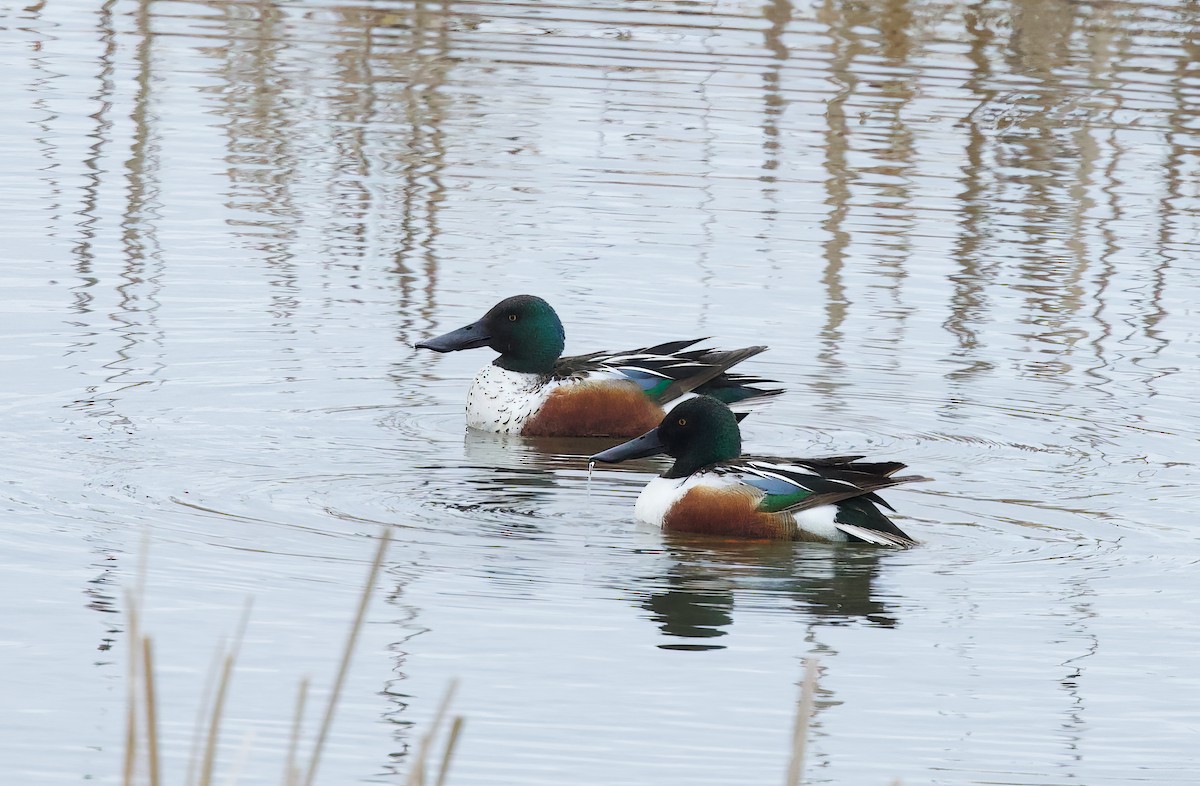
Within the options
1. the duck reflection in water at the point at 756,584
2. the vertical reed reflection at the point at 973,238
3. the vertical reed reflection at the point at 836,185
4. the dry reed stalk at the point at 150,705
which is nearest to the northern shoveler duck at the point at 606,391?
the vertical reed reflection at the point at 836,185

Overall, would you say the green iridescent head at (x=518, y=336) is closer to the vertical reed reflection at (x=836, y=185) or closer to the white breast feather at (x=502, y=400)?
the white breast feather at (x=502, y=400)

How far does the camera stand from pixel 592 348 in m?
11.0

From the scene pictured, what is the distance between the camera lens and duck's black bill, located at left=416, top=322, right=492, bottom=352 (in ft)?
33.7

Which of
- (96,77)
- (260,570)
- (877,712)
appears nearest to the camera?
(877,712)

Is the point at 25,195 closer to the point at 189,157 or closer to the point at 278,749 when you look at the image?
the point at 189,157

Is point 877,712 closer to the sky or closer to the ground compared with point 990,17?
closer to the ground

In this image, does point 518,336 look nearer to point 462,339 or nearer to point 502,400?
point 462,339

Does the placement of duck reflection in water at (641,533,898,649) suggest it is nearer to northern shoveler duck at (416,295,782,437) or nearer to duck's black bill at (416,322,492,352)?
northern shoveler duck at (416,295,782,437)

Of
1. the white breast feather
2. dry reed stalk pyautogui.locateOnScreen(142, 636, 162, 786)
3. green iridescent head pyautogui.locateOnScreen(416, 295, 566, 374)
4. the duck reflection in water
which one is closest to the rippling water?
the duck reflection in water

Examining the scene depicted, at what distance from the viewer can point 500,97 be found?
17.1m

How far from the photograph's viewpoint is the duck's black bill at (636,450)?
855 centimetres

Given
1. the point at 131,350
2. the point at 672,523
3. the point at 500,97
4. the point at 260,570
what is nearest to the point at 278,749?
the point at 260,570

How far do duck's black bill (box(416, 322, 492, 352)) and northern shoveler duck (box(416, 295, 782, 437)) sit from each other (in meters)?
0.24

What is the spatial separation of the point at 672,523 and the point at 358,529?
3.95 ft
